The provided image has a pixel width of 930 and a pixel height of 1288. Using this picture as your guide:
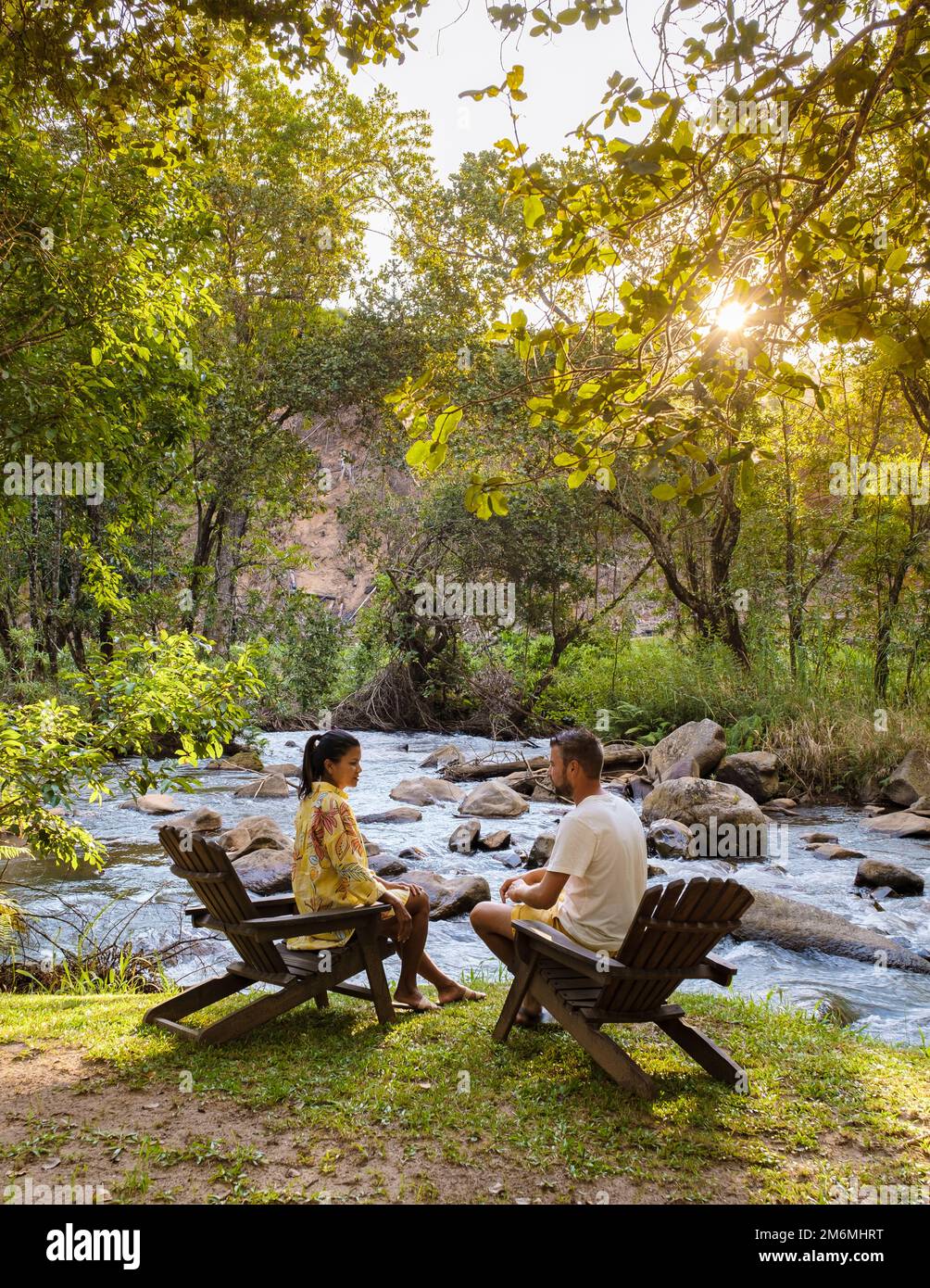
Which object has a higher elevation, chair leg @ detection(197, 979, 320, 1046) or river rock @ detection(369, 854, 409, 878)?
chair leg @ detection(197, 979, 320, 1046)

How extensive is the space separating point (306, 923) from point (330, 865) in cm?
36

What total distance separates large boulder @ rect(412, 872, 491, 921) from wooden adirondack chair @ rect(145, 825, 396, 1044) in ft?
11.2

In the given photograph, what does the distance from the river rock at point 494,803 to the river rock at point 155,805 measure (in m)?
4.08

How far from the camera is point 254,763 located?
16.7 metres

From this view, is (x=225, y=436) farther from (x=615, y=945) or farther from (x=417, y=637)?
(x=615, y=945)

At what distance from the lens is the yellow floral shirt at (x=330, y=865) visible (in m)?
4.74

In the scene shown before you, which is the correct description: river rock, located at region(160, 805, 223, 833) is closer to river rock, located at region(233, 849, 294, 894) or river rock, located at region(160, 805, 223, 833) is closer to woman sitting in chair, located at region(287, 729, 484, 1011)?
river rock, located at region(233, 849, 294, 894)

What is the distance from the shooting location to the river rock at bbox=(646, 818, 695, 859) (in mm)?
10648

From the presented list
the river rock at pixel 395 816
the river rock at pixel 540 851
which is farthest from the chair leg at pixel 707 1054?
the river rock at pixel 395 816

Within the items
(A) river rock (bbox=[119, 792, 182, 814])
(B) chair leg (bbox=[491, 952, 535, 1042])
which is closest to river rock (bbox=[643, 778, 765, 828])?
(A) river rock (bbox=[119, 792, 182, 814])

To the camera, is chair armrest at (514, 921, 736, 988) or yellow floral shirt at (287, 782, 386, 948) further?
yellow floral shirt at (287, 782, 386, 948)

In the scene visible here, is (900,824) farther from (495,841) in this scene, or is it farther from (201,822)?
(201,822)

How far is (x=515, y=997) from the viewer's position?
15.1ft
